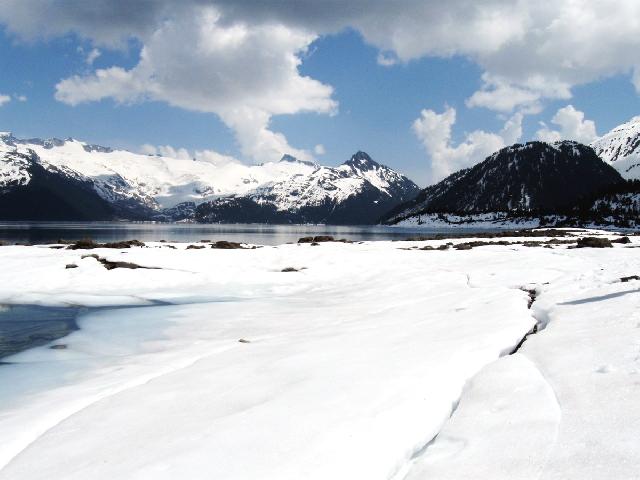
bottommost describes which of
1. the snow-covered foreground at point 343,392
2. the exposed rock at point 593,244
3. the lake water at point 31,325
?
the lake water at point 31,325

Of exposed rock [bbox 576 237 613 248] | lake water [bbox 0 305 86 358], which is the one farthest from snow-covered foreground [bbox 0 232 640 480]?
A: exposed rock [bbox 576 237 613 248]

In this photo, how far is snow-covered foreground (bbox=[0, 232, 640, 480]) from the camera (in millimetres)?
4867

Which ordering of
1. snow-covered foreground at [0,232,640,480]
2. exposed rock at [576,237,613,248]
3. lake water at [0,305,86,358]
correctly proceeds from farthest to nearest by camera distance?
exposed rock at [576,237,613,248] < lake water at [0,305,86,358] < snow-covered foreground at [0,232,640,480]

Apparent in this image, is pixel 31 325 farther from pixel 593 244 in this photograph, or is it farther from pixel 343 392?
pixel 593 244

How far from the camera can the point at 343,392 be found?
6852mm

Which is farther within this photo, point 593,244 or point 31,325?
point 593,244

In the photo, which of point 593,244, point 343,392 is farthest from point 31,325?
point 593,244

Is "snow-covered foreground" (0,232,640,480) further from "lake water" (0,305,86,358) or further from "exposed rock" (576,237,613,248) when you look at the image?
"exposed rock" (576,237,613,248)

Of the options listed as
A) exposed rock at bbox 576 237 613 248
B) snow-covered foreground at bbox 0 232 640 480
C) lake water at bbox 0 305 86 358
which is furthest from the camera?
exposed rock at bbox 576 237 613 248

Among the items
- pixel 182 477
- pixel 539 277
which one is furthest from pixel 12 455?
pixel 539 277

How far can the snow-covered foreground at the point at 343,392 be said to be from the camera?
4.87 metres

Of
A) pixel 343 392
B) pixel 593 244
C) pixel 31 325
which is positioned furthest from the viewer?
pixel 593 244

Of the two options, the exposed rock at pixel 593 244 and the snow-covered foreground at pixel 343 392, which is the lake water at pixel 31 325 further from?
the exposed rock at pixel 593 244

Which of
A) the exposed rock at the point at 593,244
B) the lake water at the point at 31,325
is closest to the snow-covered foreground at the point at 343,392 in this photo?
the lake water at the point at 31,325
